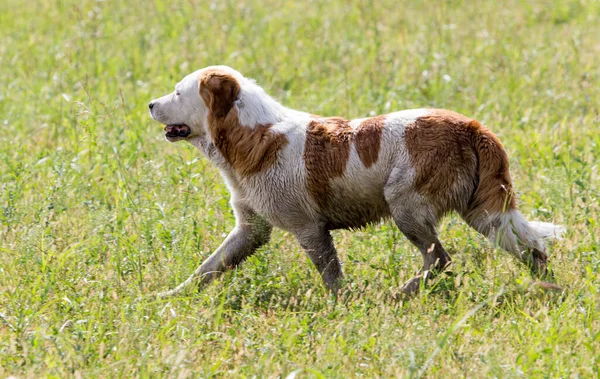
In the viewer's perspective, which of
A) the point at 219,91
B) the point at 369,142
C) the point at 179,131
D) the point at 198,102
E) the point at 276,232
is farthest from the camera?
the point at 276,232

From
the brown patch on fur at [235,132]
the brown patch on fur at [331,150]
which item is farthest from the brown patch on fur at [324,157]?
the brown patch on fur at [235,132]

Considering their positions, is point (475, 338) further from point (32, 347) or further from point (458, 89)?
point (458, 89)

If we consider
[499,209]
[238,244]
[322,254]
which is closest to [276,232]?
[238,244]

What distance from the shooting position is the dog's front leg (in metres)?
5.75

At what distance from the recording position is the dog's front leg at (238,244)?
575 centimetres

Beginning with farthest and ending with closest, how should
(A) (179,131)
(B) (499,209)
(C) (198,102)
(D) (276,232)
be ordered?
(D) (276,232) → (A) (179,131) → (C) (198,102) → (B) (499,209)

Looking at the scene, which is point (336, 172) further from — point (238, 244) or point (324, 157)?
point (238, 244)

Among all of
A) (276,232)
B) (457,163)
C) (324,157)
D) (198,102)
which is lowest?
(276,232)

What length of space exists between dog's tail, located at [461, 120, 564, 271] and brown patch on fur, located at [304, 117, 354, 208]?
0.73 m

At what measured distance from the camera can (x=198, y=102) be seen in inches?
226

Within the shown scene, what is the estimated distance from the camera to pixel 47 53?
1014 centimetres

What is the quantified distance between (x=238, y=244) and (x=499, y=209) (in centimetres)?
154

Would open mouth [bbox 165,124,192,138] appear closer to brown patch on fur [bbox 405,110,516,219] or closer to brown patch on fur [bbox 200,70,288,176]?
brown patch on fur [bbox 200,70,288,176]

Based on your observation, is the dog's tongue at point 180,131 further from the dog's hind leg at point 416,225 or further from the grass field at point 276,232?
the dog's hind leg at point 416,225
